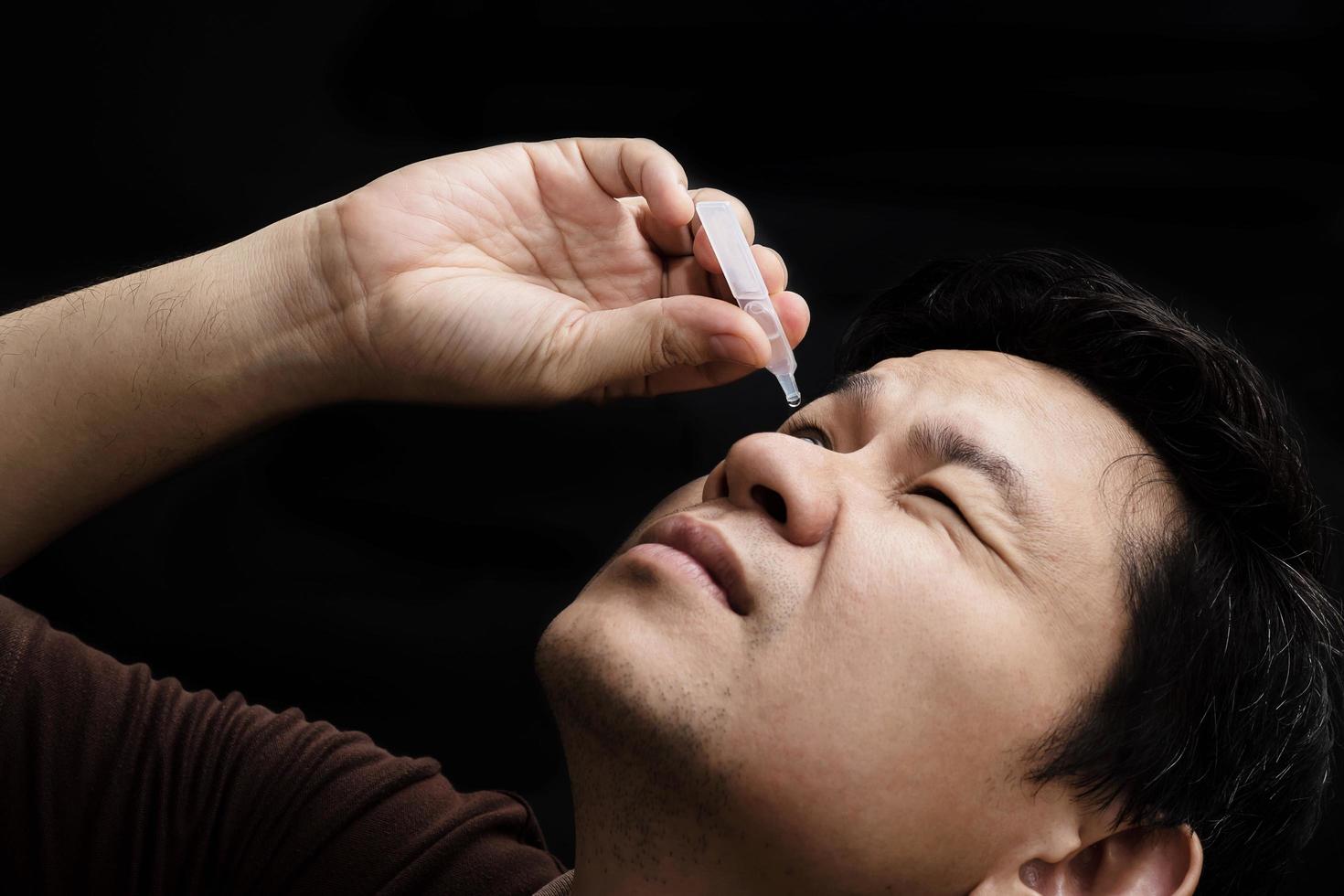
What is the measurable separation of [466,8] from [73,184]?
2.86 feet

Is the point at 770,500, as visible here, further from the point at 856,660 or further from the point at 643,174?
the point at 643,174

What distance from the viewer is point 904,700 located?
1480 mm

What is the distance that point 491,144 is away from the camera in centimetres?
247

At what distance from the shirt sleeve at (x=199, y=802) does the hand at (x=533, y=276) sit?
0.64 m

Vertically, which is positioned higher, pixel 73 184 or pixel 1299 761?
pixel 73 184

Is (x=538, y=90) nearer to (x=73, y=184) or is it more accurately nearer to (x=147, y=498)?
(x=73, y=184)

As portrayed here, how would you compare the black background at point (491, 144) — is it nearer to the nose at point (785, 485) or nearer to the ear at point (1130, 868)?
the nose at point (785, 485)

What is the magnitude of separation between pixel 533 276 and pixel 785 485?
0.67m

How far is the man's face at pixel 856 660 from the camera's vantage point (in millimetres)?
1470

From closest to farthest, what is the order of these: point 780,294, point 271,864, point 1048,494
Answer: point 1048,494, point 780,294, point 271,864

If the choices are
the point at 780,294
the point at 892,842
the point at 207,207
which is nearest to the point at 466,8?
the point at 207,207

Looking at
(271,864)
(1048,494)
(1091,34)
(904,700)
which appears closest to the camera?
(904,700)

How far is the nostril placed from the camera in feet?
5.23

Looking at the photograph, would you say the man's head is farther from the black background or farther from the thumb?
the black background
